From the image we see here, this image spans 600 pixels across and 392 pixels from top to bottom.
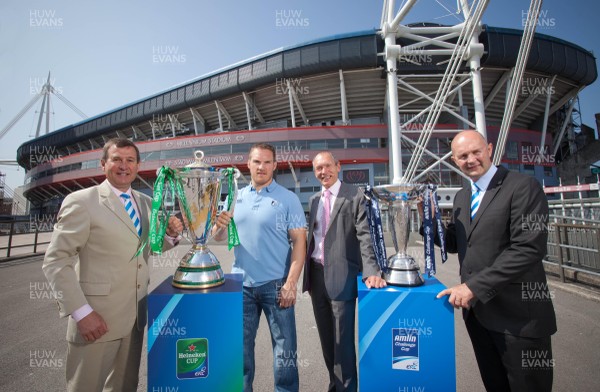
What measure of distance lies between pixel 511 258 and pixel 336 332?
1218 millimetres

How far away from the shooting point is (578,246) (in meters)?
5.26

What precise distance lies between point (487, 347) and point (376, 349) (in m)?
0.73

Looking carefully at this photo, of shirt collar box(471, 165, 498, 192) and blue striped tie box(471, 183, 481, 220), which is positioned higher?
shirt collar box(471, 165, 498, 192)

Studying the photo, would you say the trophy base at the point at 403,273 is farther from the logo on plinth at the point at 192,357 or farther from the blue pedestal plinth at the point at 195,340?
the logo on plinth at the point at 192,357

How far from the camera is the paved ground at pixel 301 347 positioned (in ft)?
8.09

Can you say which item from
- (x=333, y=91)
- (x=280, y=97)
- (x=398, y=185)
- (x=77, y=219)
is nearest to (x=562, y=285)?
(x=398, y=185)

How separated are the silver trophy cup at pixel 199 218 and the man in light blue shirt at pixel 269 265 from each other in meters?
0.21

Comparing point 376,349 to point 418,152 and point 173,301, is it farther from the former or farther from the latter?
point 418,152

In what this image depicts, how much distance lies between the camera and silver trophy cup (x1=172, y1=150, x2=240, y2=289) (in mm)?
1558

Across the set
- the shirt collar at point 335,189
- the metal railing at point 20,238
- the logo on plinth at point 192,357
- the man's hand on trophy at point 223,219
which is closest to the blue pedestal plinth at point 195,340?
the logo on plinth at point 192,357

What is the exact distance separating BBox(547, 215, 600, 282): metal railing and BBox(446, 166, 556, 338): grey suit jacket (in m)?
4.95

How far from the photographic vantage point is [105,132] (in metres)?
31.5

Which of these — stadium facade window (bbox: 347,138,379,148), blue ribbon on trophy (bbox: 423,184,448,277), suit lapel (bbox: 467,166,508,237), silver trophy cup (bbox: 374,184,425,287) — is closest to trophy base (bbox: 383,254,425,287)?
silver trophy cup (bbox: 374,184,425,287)

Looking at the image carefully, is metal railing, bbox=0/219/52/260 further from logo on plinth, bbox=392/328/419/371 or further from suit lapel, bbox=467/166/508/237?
suit lapel, bbox=467/166/508/237
